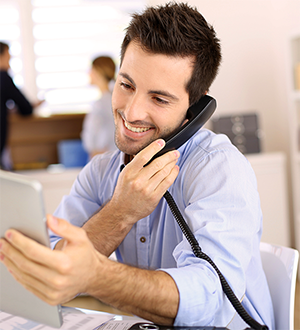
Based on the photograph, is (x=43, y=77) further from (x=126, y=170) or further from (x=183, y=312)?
(x=183, y=312)

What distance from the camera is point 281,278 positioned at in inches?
39.5

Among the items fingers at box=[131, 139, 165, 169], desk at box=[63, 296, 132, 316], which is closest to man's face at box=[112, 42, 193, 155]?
fingers at box=[131, 139, 165, 169]

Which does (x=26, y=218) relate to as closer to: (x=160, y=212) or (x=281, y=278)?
(x=160, y=212)

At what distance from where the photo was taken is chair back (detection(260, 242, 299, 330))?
0.92 m

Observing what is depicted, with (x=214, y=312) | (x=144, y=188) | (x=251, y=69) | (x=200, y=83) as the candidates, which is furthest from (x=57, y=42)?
(x=214, y=312)

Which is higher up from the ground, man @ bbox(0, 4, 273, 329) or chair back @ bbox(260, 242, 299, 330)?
man @ bbox(0, 4, 273, 329)

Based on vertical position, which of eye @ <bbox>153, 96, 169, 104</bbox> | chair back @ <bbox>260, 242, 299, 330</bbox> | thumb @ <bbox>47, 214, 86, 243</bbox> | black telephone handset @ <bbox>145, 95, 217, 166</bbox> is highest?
eye @ <bbox>153, 96, 169, 104</bbox>

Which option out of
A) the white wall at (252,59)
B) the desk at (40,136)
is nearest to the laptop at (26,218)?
the white wall at (252,59)

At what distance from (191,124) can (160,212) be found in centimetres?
26

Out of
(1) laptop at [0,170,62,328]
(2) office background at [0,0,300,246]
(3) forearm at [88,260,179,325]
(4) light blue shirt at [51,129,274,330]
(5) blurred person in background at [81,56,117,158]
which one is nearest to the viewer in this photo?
(1) laptop at [0,170,62,328]

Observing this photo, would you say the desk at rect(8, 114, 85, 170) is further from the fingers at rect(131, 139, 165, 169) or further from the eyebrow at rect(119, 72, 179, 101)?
the fingers at rect(131, 139, 165, 169)

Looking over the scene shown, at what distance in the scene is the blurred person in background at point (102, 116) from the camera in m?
2.93

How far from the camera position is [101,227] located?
0.97m

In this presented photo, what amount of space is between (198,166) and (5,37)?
3772 mm
